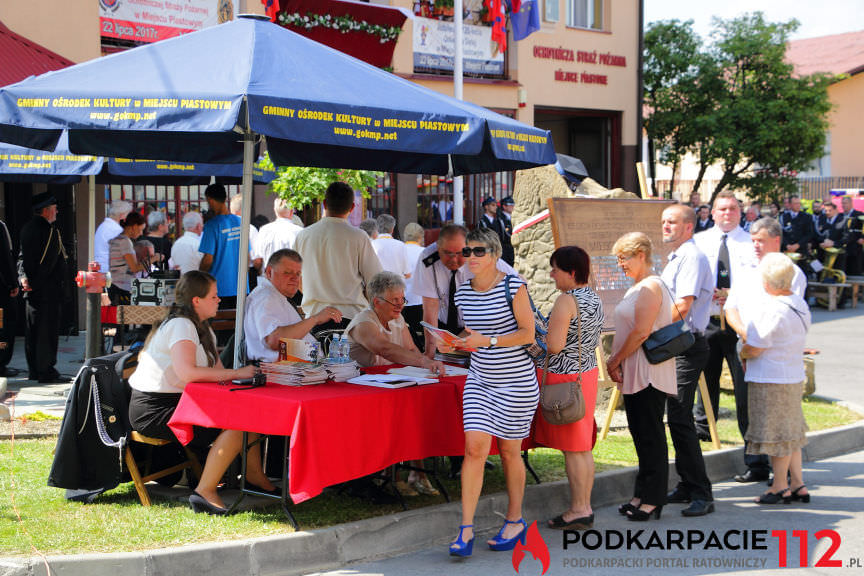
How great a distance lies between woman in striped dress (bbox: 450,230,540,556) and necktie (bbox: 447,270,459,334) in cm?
171

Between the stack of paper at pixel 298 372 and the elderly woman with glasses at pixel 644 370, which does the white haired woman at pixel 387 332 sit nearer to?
the stack of paper at pixel 298 372

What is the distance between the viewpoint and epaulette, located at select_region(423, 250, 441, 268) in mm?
7449

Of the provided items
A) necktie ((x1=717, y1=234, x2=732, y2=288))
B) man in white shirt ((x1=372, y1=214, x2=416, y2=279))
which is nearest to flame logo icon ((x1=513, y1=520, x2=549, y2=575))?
necktie ((x1=717, y1=234, x2=732, y2=288))

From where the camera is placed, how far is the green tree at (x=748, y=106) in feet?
77.5

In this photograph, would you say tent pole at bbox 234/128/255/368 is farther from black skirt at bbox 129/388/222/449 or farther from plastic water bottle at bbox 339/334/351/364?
plastic water bottle at bbox 339/334/351/364

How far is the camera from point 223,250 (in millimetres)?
9234

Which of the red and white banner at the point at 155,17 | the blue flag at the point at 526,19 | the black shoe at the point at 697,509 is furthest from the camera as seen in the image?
the blue flag at the point at 526,19

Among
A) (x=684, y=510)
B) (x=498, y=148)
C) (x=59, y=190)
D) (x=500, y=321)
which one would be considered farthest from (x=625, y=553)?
(x=59, y=190)

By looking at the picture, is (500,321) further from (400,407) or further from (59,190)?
(59,190)

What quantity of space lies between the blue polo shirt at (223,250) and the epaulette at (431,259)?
2.47 meters

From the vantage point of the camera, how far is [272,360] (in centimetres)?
651

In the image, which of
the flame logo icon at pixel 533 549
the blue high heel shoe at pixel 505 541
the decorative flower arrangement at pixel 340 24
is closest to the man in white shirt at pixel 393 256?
the flame logo icon at pixel 533 549

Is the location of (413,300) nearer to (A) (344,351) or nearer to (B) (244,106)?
(A) (344,351)

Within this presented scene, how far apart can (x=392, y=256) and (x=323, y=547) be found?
5494 mm
